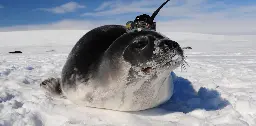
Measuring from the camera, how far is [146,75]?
240 cm

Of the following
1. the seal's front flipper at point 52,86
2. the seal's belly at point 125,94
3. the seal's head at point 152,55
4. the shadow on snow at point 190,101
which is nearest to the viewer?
the seal's head at point 152,55

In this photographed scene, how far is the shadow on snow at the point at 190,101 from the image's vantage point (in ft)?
9.56

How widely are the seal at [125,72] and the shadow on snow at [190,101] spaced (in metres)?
0.15

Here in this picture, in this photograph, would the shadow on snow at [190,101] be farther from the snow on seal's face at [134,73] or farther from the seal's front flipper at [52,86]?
the seal's front flipper at [52,86]

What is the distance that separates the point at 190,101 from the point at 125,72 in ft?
3.37

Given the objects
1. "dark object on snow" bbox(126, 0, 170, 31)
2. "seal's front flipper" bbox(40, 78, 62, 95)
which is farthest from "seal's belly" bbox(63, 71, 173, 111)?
"dark object on snow" bbox(126, 0, 170, 31)

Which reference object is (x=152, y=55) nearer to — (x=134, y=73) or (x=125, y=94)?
(x=134, y=73)

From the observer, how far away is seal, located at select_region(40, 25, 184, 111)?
2369 millimetres

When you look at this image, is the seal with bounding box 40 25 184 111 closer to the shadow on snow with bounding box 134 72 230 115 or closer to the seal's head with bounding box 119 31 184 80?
→ the seal's head with bounding box 119 31 184 80

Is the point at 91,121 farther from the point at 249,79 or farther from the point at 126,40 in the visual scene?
the point at 249,79

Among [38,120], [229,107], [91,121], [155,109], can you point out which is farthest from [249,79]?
[38,120]

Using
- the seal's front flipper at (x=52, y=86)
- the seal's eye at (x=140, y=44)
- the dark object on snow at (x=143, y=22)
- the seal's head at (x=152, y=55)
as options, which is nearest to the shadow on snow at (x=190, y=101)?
the seal's head at (x=152, y=55)

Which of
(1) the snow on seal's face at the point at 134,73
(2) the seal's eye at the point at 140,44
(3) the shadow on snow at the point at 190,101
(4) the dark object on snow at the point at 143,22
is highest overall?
(4) the dark object on snow at the point at 143,22

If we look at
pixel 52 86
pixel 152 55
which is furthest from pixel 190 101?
pixel 52 86
